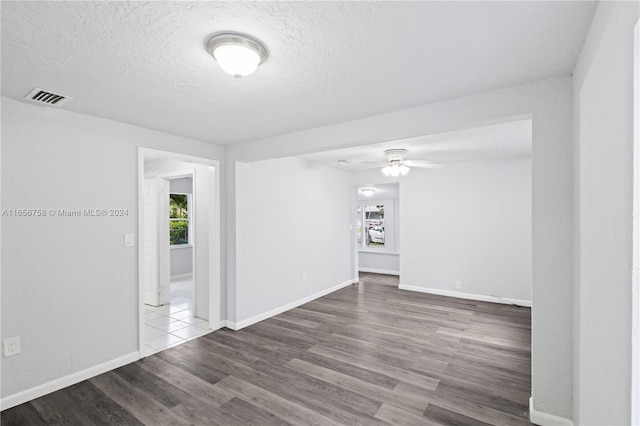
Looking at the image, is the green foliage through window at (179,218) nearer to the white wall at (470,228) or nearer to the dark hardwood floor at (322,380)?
the dark hardwood floor at (322,380)

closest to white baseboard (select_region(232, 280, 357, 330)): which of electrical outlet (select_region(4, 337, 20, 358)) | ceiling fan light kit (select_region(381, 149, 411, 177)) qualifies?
electrical outlet (select_region(4, 337, 20, 358))

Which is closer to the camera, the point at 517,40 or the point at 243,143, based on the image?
the point at 517,40

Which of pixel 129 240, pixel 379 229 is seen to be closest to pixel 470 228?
pixel 379 229

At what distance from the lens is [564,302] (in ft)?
7.04

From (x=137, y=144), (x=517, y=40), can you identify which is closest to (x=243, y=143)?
(x=137, y=144)

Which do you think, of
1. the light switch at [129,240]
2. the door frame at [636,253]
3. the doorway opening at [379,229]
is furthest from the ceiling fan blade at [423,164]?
the door frame at [636,253]

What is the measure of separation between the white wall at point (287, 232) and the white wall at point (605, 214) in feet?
11.6

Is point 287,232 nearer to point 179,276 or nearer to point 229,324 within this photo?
point 229,324

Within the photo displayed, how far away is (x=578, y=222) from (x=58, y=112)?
4.08 meters

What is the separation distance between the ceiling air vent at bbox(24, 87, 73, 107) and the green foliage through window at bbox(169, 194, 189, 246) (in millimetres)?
5484

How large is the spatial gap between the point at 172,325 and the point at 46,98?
3.08 metres

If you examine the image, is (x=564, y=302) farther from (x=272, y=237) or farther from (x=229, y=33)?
(x=272, y=237)

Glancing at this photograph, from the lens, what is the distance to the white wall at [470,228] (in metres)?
5.16

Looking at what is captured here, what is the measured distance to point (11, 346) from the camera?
96.0 inches
